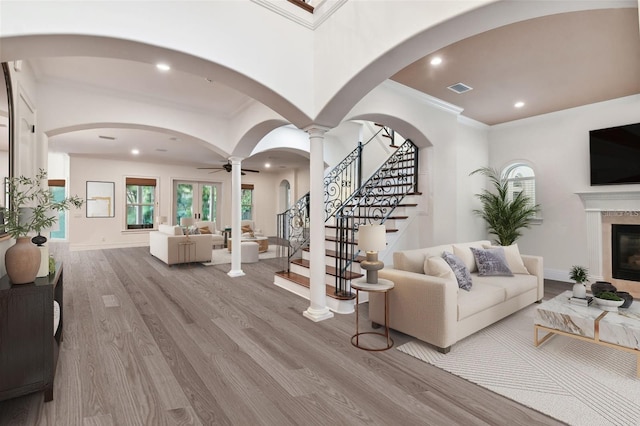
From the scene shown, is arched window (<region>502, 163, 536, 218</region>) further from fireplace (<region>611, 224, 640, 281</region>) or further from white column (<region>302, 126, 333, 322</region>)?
white column (<region>302, 126, 333, 322</region>)

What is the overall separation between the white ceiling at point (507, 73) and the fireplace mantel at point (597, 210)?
5.15 feet

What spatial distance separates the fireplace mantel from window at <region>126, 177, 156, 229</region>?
1185cm

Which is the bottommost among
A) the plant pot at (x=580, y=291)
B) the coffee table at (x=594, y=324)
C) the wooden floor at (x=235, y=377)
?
the wooden floor at (x=235, y=377)

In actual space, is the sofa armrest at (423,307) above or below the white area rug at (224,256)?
above

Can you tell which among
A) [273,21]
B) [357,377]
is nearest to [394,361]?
[357,377]

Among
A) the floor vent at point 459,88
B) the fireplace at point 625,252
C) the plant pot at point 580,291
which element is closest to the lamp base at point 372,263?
the plant pot at point 580,291

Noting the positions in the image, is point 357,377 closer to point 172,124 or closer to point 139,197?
point 172,124

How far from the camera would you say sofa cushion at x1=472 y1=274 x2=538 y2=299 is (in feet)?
11.6

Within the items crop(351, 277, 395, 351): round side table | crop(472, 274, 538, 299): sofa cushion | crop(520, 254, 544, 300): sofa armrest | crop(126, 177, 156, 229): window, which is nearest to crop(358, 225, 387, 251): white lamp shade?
crop(351, 277, 395, 351): round side table

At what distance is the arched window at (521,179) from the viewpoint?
6.01 metres

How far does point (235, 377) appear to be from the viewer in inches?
95.0

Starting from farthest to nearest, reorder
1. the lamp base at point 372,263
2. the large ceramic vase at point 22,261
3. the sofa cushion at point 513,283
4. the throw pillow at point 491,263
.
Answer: the throw pillow at point 491,263
the sofa cushion at point 513,283
the lamp base at point 372,263
the large ceramic vase at point 22,261

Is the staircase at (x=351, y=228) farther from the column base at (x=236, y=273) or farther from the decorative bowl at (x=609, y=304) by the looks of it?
the decorative bowl at (x=609, y=304)

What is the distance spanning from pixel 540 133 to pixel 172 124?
6.68m
